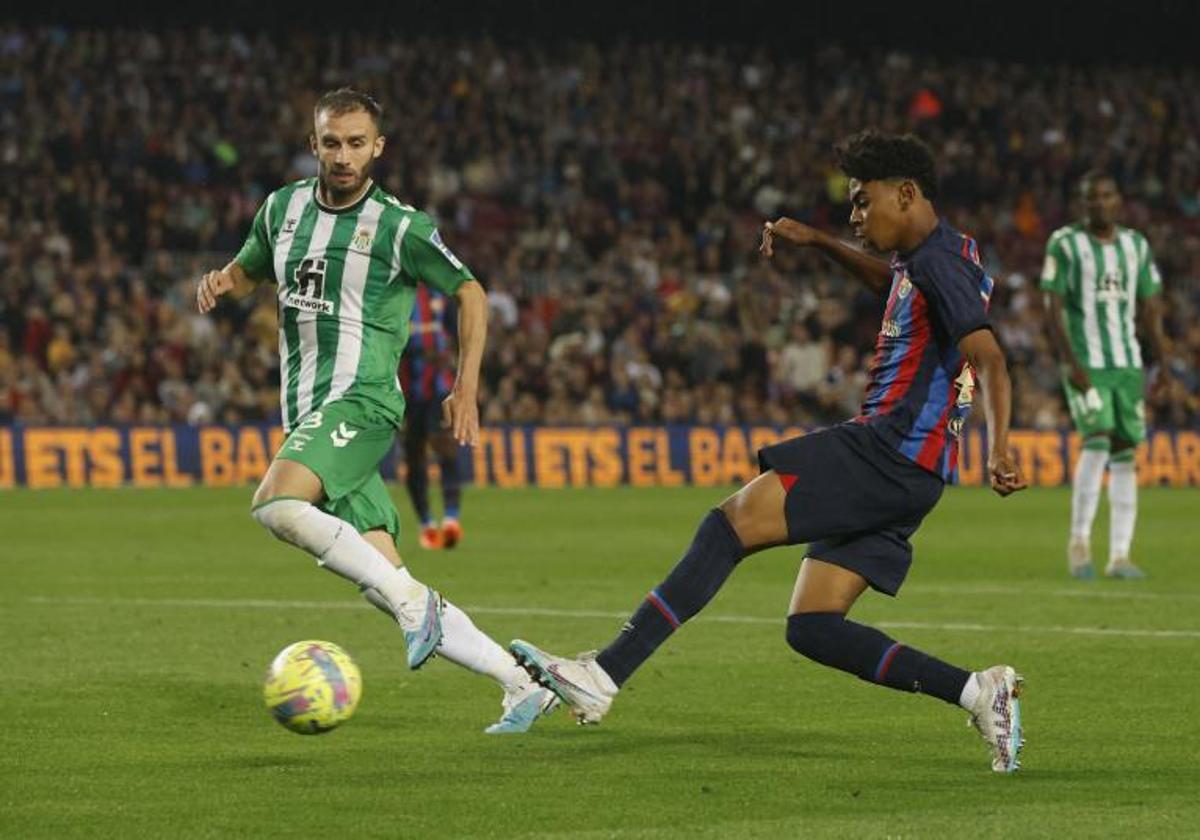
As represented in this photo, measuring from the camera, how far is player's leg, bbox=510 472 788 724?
274 inches

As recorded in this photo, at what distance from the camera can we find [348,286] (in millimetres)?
7906

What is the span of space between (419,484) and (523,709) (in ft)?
30.9

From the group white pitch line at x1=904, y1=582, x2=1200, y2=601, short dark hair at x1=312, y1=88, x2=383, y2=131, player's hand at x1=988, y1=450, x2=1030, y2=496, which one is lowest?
white pitch line at x1=904, y1=582, x2=1200, y2=601

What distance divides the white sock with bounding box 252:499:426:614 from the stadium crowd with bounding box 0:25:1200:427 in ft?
62.7

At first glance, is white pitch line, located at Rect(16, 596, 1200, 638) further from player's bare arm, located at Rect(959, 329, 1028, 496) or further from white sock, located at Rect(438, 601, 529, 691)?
player's bare arm, located at Rect(959, 329, 1028, 496)

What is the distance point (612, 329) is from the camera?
98.6ft

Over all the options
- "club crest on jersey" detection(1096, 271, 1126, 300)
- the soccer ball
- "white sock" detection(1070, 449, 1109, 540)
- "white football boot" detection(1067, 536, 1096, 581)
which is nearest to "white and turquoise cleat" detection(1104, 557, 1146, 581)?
"white football boot" detection(1067, 536, 1096, 581)

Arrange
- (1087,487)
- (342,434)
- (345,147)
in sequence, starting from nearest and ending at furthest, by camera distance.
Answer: (342,434) < (345,147) < (1087,487)

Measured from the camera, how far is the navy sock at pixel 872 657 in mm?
6957

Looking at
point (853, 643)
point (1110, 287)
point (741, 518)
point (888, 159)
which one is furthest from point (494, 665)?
point (1110, 287)

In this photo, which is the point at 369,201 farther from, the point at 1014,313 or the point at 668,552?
the point at 1014,313

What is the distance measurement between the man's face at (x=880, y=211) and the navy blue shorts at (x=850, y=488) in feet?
1.99

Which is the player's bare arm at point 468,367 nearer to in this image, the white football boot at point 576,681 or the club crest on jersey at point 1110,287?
the white football boot at point 576,681

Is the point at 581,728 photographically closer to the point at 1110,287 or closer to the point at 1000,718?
the point at 1000,718
